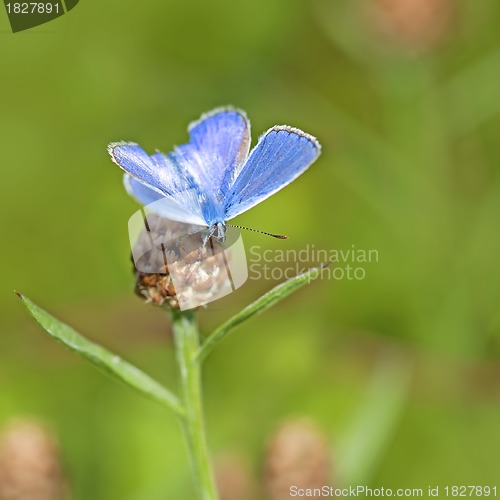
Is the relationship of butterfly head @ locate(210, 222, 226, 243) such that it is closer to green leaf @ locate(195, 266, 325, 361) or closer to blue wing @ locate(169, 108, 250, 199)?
blue wing @ locate(169, 108, 250, 199)

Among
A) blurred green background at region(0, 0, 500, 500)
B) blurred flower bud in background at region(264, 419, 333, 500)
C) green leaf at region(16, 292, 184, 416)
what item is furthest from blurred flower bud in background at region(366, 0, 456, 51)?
green leaf at region(16, 292, 184, 416)

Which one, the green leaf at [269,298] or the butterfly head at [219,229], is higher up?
the butterfly head at [219,229]

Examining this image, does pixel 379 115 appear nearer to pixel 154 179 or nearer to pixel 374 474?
pixel 374 474

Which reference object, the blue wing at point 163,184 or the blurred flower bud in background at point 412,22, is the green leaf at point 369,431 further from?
the blurred flower bud in background at point 412,22

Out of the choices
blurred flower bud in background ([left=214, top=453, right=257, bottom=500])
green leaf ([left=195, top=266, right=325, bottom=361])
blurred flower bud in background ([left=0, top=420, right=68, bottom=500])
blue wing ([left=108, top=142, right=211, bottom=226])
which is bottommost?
blurred flower bud in background ([left=214, top=453, right=257, bottom=500])

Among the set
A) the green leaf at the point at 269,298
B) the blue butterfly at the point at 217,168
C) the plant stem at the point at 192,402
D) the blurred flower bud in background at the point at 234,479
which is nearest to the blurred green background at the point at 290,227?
the blurred flower bud in background at the point at 234,479

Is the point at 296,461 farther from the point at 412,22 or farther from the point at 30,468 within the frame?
the point at 412,22

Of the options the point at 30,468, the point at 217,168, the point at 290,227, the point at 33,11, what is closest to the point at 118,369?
the point at 217,168
